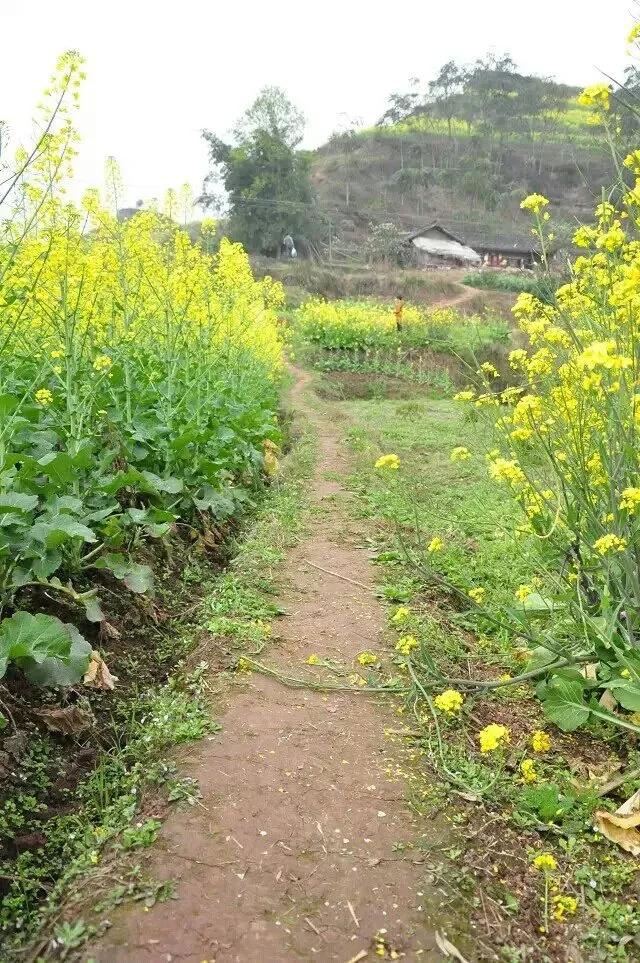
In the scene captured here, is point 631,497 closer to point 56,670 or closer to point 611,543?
point 611,543

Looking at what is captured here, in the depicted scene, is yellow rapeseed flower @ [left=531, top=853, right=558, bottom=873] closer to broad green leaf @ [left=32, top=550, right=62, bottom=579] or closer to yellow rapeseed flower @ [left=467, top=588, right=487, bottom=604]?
yellow rapeseed flower @ [left=467, top=588, right=487, bottom=604]

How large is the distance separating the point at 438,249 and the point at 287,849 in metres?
41.9

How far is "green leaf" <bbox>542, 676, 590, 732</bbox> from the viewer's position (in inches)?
109

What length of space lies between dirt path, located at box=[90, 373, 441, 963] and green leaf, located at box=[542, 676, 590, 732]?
0.68 meters

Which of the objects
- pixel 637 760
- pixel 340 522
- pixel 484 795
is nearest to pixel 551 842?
pixel 484 795

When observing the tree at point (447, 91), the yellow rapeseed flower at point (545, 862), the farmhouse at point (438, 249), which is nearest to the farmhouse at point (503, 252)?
the farmhouse at point (438, 249)

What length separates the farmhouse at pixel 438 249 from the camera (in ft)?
131

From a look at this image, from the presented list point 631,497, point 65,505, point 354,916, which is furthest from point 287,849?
point 65,505

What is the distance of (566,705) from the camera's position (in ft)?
9.27

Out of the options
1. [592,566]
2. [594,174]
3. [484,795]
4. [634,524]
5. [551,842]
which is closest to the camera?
[551,842]

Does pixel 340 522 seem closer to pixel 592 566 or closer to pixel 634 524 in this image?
pixel 592 566

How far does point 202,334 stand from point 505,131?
65.9 meters

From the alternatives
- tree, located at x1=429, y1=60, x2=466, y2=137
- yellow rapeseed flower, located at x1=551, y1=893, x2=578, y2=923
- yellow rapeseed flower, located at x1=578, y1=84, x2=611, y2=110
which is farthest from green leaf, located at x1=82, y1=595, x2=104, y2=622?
tree, located at x1=429, y1=60, x2=466, y2=137

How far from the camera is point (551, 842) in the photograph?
2299 millimetres
